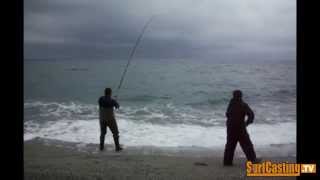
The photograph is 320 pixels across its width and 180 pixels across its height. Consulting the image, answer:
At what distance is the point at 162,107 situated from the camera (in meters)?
20.6

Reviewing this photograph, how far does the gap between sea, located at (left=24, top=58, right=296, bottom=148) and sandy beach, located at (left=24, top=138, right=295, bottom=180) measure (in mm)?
1050

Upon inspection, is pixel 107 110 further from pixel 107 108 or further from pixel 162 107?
pixel 162 107

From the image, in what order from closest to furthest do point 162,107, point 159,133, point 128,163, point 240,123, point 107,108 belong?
1. point 240,123
2. point 128,163
3. point 107,108
4. point 159,133
5. point 162,107

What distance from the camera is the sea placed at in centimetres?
1091

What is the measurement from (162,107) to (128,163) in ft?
44.5

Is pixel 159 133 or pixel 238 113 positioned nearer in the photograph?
pixel 238 113

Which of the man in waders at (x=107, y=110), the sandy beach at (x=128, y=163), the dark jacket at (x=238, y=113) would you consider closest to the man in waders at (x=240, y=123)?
the dark jacket at (x=238, y=113)

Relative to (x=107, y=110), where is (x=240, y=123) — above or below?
below

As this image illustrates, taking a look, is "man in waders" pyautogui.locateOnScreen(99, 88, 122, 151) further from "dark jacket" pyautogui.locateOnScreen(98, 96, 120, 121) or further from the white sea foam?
the white sea foam

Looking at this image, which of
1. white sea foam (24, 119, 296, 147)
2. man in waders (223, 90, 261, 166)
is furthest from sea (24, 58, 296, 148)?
man in waders (223, 90, 261, 166)

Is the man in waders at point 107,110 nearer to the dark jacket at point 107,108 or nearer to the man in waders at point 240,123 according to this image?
the dark jacket at point 107,108

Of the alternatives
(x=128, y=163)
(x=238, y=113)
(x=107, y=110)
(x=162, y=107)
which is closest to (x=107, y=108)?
(x=107, y=110)

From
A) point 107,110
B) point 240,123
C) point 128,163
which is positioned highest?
point 107,110
